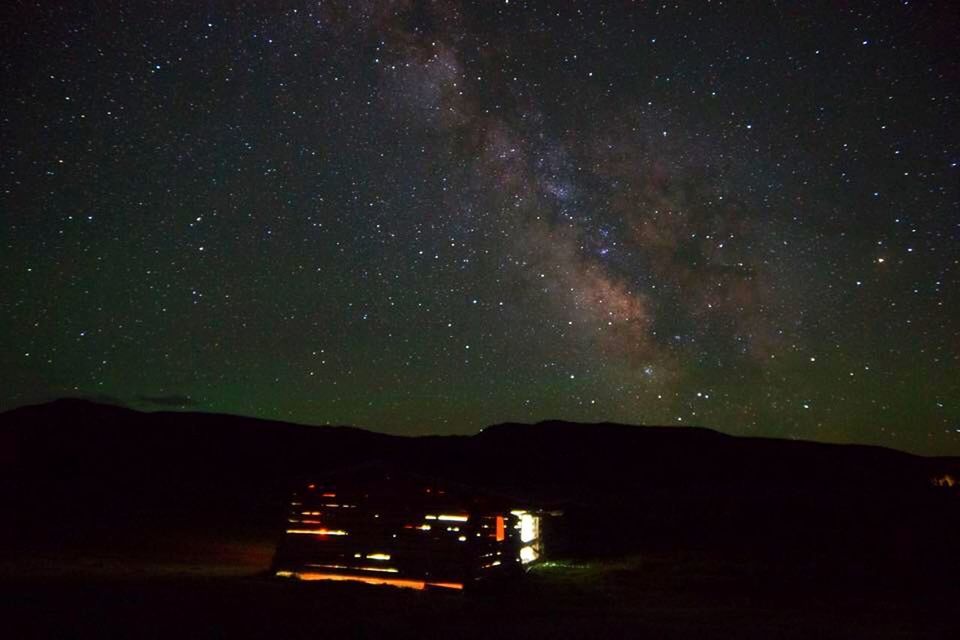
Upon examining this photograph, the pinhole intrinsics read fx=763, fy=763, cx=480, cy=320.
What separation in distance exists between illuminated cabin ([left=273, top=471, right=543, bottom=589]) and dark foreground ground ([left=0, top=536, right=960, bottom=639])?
0.73 metres

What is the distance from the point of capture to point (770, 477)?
191ft

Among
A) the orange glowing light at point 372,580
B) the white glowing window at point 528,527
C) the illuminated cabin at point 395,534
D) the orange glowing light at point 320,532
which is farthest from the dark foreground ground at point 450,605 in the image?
the white glowing window at point 528,527

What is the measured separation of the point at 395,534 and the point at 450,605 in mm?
3617

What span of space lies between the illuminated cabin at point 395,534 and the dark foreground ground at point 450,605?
0.73 metres

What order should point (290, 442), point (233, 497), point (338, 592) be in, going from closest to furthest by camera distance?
point (338, 592), point (233, 497), point (290, 442)

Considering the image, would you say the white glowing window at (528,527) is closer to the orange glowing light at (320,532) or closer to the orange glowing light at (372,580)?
the orange glowing light at (372,580)

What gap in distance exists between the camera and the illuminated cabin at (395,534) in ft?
58.3

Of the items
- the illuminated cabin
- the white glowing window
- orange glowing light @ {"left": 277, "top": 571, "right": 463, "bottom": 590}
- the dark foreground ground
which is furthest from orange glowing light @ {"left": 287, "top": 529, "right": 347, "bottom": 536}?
the white glowing window

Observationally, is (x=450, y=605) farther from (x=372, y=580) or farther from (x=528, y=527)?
(x=528, y=527)

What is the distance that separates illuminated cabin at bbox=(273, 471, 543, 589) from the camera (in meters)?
17.8

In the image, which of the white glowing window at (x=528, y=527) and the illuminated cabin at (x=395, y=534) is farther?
the white glowing window at (x=528, y=527)

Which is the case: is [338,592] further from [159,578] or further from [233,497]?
[233,497]

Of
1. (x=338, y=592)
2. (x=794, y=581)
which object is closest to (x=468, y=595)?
(x=338, y=592)

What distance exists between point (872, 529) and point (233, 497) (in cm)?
2985
